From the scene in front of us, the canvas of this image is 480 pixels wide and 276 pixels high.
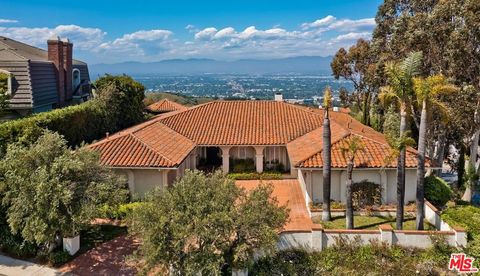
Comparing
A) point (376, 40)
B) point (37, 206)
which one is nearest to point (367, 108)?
point (376, 40)

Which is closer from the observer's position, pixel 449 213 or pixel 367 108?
pixel 449 213

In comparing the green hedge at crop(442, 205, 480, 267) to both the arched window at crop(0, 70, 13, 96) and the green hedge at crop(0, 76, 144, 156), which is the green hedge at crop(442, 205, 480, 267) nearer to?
the green hedge at crop(0, 76, 144, 156)

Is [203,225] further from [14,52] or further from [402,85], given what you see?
[14,52]

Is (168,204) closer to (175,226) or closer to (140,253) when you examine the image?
(175,226)

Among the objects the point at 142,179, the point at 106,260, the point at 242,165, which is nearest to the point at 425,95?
the point at 106,260

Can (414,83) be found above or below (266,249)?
above

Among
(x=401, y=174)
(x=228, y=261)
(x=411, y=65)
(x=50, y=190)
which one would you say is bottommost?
(x=228, y=261)
